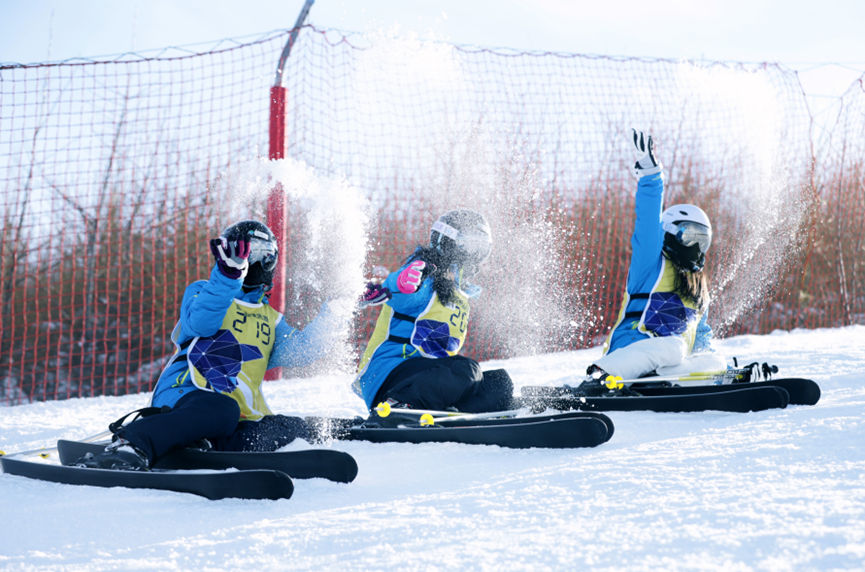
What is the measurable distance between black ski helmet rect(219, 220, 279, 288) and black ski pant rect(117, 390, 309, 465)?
18.8 inches

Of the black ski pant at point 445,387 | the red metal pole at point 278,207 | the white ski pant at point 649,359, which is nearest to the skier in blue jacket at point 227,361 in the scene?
the black ski pant at point 445,387

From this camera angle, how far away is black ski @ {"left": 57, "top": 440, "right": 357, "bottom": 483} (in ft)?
7.16

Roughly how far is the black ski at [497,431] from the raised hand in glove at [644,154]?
5.24 feet

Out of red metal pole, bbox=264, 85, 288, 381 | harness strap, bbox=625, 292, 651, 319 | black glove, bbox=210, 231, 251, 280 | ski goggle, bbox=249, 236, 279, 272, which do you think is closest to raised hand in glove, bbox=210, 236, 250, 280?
black glove, bbox=210, 231, 251, 280

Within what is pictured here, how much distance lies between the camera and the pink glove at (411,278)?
305 cm

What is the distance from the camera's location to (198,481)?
2043 mm

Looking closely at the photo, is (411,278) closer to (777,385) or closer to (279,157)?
(777,385)

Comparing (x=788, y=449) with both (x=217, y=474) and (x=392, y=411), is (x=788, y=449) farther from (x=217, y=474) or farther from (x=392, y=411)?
(x=217, y=474)

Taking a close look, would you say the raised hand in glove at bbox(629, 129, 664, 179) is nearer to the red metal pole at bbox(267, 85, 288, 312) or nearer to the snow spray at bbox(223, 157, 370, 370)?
the snow spray at bbox(223, 157, 370, 370)

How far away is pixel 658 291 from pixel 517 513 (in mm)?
2304

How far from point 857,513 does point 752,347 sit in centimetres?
525

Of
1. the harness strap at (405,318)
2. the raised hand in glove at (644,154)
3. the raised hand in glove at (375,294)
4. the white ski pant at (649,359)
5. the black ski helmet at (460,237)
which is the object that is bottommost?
the white ski pant at (649,359)

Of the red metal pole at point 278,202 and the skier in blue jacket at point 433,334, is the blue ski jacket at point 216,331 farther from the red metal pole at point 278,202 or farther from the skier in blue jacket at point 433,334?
the red metal pole at point 278,202

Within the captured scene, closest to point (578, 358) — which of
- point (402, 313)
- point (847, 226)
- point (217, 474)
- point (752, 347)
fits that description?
point (752, 347)
